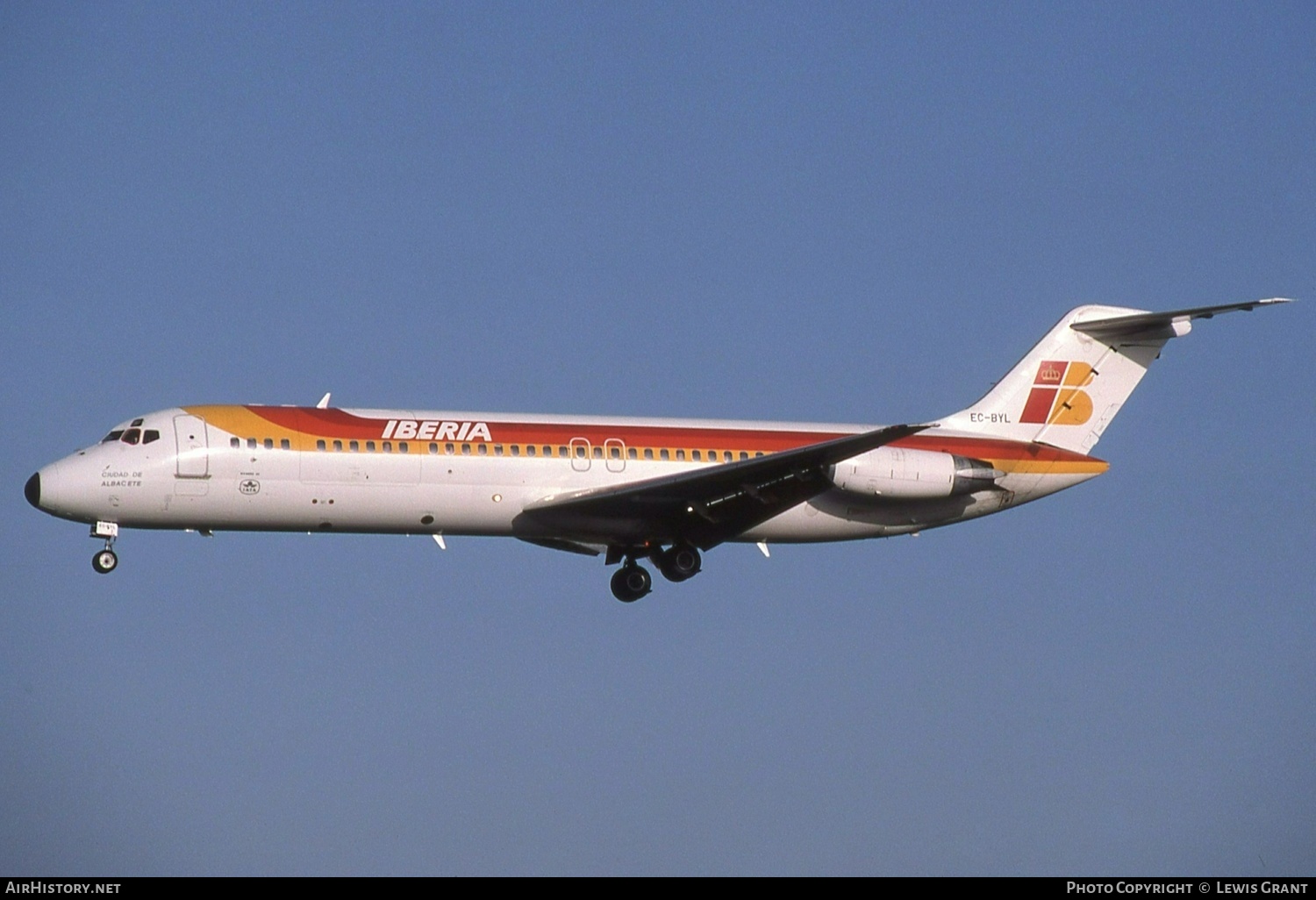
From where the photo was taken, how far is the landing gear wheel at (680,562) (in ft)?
134

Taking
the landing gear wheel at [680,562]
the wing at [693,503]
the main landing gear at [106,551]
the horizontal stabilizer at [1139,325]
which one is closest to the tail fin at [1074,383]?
the horizontal stabilizer at [1139,325]

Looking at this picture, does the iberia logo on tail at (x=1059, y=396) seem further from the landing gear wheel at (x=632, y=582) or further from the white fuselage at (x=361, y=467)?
the landing gear wheel at (x=632, y=582)

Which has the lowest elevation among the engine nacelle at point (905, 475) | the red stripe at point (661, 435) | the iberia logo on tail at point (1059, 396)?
the engine nacelle at point (905, 475)

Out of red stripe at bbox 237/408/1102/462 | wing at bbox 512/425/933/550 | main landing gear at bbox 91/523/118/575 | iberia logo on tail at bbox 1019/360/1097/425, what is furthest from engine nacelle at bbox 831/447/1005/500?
main landing gear at bbox 91/523/118/575

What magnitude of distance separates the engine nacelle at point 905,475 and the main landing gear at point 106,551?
46.6ft

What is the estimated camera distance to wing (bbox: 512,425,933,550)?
38.6 metres

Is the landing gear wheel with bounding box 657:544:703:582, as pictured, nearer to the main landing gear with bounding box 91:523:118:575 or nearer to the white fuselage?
the white fuselage

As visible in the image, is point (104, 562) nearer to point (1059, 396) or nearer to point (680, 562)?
point (680, 562)

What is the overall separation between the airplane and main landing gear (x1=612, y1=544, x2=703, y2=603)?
0.13ft

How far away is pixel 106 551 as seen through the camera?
126 feet

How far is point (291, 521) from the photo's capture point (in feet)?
127

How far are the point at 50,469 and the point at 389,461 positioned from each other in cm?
649
